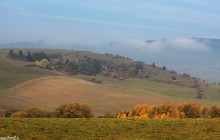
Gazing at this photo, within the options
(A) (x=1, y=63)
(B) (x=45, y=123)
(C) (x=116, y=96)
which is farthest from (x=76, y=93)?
(B) (x=45, y=123)

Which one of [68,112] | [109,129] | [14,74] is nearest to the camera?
[109,129]

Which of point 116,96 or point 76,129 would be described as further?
point 116,96

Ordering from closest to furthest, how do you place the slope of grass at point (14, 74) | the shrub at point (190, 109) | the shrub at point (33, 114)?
the shrub at point (33, 114), the shrub at point (190, 109), the slope of grass at point (14, 74)

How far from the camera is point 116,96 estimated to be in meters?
162

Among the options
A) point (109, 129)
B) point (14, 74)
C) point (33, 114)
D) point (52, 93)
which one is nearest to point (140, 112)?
point (33, 114)

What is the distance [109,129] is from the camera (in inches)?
1224

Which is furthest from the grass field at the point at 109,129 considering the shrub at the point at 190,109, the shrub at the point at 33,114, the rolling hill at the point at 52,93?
the rolling hill at the point at 52,93

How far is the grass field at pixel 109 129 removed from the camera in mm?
28228

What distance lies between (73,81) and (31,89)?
1293 inches

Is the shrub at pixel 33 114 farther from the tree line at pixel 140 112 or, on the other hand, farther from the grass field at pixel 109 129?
the grass field at pixel 109 129

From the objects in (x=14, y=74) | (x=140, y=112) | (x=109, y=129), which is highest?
(x=109, y=129)

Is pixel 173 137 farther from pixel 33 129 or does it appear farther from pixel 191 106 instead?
pixel 191 106

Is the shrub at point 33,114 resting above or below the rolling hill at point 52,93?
above

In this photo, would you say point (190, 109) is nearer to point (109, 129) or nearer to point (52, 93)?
point (109, 129)
